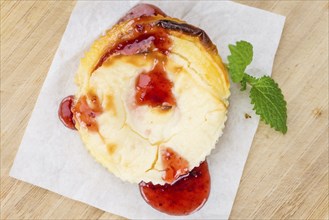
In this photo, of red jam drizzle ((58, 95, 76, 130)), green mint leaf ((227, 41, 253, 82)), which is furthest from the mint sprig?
red jam drizzle ((58, 95, 76, 130))

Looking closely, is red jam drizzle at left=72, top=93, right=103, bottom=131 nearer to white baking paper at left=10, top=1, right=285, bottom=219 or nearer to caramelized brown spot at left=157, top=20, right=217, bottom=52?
white baking paper at left=10, top=1, right=285, bottom=219

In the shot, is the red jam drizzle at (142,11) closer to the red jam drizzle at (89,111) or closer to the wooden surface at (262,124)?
the wooden surface at (262,124)

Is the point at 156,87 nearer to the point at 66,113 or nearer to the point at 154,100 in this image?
the point at 154,100

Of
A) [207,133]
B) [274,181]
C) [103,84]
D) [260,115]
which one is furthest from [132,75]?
[274,181]

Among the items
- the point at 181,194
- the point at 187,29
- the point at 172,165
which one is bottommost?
the point at 181,194

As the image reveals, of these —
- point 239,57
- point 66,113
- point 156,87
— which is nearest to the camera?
point 156,87

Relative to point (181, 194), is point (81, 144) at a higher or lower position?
higher

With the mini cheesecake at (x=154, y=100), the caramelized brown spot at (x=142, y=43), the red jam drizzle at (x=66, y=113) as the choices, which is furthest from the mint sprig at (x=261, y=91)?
the red jam drizzle at (x=66, y=113)

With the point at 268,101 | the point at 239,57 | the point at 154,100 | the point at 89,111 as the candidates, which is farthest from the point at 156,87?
the point at 268,101
